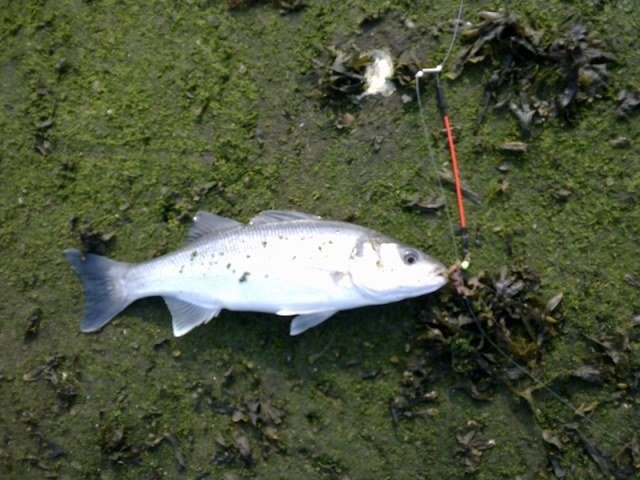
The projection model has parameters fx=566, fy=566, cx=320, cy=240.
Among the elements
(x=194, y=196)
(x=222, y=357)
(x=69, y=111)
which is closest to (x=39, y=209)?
(x=69, y=111)

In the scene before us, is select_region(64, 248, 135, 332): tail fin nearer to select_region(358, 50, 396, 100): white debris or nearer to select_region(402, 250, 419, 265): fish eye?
select_region(402, 250, 419, 265): fish eye

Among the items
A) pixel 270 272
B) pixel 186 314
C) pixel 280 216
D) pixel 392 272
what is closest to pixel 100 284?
pixel 186 314

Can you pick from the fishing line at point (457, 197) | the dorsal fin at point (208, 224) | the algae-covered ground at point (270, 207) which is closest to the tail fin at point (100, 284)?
the algae-covered ground at point (270, 207)

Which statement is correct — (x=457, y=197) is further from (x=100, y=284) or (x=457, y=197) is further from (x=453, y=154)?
(x=100, y=284)

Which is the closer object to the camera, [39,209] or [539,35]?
[539,35]

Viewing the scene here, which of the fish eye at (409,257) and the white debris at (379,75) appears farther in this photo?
the white debris at (379,75)

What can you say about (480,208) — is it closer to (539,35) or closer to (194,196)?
(539,35)

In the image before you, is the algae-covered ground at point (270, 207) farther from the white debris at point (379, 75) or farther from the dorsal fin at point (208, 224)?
the dorsal fin at point (208, 224)
